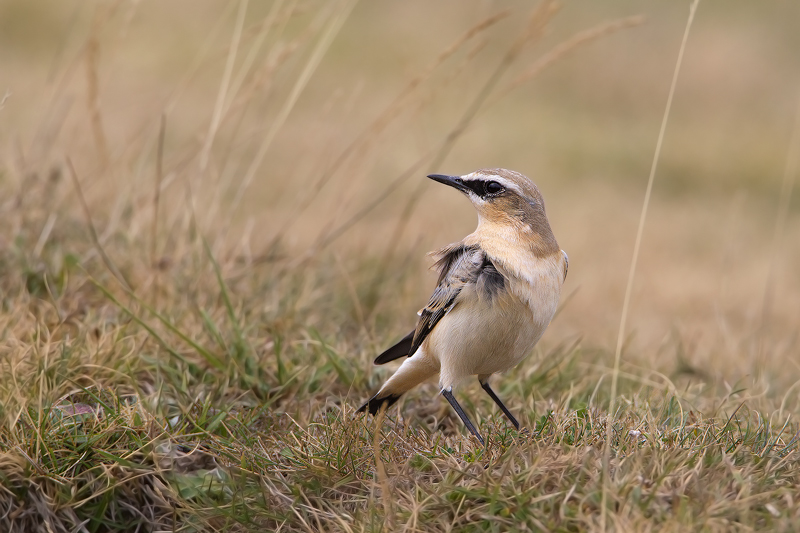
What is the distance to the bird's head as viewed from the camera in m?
3.47

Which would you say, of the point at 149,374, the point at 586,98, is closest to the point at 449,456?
the point at 149,374

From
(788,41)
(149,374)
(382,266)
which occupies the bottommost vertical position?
(149,374)

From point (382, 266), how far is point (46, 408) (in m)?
2.72

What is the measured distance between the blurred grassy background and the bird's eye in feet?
4.33

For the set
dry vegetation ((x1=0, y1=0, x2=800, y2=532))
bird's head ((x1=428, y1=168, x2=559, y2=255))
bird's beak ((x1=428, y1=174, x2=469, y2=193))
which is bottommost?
dry vegetation ((x1=0, y1=0, x2=800, y2=532))

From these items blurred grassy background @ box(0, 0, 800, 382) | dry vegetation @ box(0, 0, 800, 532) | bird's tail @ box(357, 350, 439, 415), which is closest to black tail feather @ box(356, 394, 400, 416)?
bird's tail @ box(357, 350, 439, 415)

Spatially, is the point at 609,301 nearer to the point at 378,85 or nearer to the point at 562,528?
the point at 562,528

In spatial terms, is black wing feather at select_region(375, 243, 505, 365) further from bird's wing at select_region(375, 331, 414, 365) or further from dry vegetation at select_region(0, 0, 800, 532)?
dry vegetation at select_region(0, 0, 800, 532)

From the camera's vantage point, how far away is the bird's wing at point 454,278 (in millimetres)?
3275

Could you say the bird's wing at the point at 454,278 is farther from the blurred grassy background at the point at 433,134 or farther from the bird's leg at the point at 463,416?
the blurred grassy background at the point at 433,134

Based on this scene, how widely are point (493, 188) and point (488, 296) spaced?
23.0 inches

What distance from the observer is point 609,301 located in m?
6.96

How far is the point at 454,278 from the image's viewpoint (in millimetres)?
3387

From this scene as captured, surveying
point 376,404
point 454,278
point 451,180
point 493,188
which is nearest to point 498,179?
point 493,188
